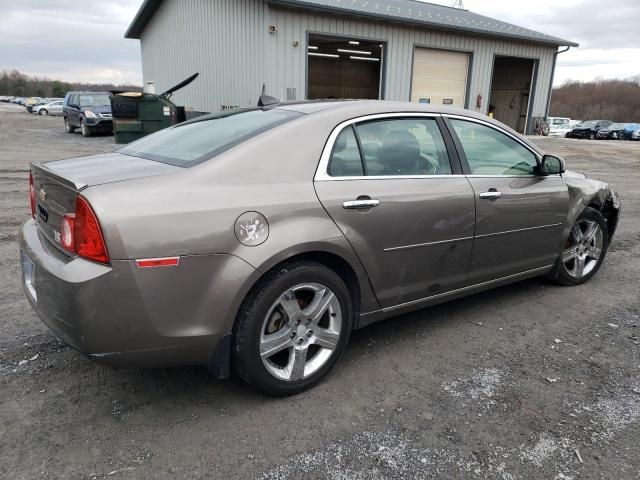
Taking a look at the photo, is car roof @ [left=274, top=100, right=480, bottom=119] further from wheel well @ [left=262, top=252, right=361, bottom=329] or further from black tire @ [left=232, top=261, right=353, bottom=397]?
black tire @ [left=232, top=261, right=353, bottom=397]

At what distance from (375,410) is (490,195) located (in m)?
1.73

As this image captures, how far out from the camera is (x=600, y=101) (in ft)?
246

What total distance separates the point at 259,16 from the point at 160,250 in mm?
13381

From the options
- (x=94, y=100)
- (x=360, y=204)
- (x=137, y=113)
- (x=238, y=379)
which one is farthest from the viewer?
(x=94, y=100)

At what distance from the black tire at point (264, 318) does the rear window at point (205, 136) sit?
2.42ft

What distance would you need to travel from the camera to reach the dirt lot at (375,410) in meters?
2.28

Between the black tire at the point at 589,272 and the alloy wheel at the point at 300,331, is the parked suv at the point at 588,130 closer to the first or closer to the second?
the black tire at the point at 589,272

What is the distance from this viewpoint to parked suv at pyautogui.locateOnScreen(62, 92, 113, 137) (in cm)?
1875

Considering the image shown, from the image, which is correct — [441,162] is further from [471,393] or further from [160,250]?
[160,250]

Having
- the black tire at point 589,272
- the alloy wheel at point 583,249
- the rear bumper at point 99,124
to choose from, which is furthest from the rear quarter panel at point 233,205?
the rear bumper at point 99,124

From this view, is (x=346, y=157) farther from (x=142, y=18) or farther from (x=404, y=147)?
(x=142, y=18)

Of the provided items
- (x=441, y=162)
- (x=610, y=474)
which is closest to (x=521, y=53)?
(x=441, y=162)

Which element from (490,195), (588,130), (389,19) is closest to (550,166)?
(490,195)

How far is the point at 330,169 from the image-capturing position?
9.31ft
